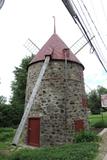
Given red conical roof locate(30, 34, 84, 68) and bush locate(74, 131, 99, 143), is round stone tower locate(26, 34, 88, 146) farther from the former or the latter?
bush locate(74, 131, 99, 143)

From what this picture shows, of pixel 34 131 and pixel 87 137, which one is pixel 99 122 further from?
pixel 87 137

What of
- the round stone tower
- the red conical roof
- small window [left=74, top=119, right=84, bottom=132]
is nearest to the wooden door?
the round stone tower

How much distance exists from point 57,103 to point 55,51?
415 centimetres

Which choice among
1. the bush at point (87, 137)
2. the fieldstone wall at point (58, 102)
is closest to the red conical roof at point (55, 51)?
the fieldstone wall at point (58, 102)

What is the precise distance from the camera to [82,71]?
2453cm

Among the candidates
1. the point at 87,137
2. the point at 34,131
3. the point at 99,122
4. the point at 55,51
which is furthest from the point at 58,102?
the point at 99,122

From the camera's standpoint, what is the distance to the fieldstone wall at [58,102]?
848 inches

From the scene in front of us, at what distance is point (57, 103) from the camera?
21922 millimetres

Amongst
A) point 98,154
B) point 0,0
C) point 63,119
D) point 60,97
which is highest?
point 0,0

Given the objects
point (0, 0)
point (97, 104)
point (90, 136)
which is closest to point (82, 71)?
point (90, 136)

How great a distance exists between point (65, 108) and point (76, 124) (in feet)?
4.65

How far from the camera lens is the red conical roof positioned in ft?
75.7

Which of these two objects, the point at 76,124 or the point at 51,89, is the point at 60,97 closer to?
the point at 51,89

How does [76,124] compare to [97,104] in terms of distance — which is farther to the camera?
[97,104]
